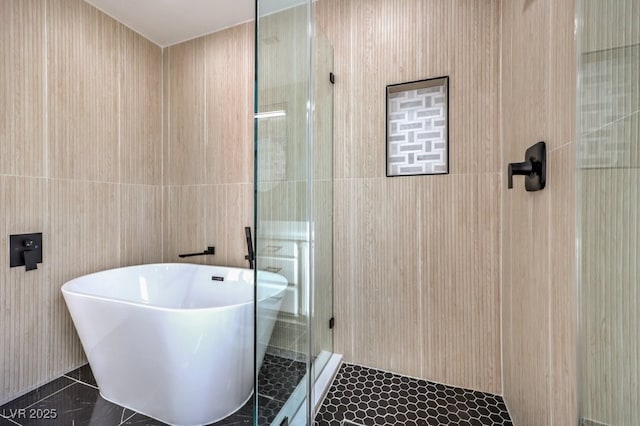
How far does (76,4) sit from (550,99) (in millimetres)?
2918

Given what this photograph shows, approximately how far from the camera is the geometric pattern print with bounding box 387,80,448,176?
170 centimetres

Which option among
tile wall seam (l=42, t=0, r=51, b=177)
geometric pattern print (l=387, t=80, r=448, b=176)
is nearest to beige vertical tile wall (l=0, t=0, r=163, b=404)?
tile wall seam (l=42, t=0, r=51, b=177)

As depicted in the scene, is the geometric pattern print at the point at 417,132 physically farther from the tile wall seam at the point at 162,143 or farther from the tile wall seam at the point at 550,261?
the tile wall seam at the point at 162,143

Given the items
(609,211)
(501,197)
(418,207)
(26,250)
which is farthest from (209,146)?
(609,211)

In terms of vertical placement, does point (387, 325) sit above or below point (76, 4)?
below

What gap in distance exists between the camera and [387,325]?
70.2 inches

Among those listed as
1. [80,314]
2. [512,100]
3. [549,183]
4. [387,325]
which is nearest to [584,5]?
[549,183]

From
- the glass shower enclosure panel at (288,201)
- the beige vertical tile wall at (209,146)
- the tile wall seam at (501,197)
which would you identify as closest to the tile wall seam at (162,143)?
the beige vertical tile wall at (209,146)

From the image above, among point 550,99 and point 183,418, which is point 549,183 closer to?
point 550,99

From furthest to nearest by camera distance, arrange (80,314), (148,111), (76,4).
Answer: (148,111)
(76,4)
(80,314)

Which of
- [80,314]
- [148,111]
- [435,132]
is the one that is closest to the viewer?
[80,314]

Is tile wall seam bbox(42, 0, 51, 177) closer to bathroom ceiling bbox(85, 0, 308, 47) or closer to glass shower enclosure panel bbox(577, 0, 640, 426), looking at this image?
bathroom ceiling bbox(85, 0, 308, 47)

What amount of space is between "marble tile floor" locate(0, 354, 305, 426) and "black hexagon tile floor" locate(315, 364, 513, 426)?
0.37 m

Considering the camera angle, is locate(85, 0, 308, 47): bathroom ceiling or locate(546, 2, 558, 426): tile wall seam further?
locate(85, 0, 308, 47): bathroom ceiling
